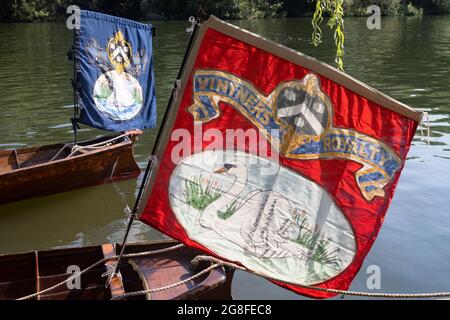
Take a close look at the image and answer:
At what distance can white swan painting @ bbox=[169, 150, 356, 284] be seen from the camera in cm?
508

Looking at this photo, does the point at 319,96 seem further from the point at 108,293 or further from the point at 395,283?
the point at 395,283

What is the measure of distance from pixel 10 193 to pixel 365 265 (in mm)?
6775

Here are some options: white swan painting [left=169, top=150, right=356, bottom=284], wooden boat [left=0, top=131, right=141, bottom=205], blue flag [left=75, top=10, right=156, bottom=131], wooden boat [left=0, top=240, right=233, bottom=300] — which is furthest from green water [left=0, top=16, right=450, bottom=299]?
white swan painting [left=169, top=150, right=356, bottom=284]

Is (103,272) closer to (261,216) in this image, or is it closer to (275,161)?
(261,216)

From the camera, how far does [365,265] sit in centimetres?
864

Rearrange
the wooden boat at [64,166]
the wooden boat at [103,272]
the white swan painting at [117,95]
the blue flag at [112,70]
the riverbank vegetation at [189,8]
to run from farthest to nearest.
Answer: the riverbank vegetation at [189,8], the white swan painting at [117,95], the blue flag at [112,70], the wooden boat at [64,166], the wooden boat at [103,272]

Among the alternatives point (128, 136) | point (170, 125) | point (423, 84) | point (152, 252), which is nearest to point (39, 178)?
point (128, 136)

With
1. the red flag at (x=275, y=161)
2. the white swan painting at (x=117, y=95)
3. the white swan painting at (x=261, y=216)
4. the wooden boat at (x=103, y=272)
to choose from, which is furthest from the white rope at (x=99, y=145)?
the white swan painting at (x=261, y=216)

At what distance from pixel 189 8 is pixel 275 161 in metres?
54.1

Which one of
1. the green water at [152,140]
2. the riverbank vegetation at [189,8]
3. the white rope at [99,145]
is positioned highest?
the riverbank vegetation at [189,8]

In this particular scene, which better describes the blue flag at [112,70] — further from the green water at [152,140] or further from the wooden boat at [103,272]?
the wooden boat at [103,272]

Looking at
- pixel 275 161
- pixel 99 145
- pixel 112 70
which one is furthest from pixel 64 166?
pixel 275 161

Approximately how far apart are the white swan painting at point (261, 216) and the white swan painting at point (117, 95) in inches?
250

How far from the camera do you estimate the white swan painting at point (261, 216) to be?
16.7 feet
